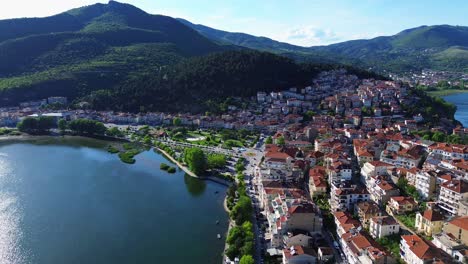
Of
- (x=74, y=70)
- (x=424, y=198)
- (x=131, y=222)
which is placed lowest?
(x=131, y=222)

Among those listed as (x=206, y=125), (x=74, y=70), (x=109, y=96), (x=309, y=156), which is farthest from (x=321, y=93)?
(x=74, y=70)

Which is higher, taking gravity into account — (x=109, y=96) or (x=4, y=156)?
(x=109, y=96)

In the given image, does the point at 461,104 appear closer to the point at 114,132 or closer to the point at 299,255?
the point at 114,132

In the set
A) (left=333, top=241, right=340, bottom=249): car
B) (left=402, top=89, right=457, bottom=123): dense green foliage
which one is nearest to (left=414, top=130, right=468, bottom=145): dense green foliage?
(left=402, top=89, right=457, bottom=123): dense green foliage

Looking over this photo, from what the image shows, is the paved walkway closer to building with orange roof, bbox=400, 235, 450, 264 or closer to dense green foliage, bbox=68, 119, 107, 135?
dense green foliage, bbox=68, 119, 107, 135

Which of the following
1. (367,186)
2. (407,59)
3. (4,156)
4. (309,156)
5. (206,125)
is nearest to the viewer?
(367,186)

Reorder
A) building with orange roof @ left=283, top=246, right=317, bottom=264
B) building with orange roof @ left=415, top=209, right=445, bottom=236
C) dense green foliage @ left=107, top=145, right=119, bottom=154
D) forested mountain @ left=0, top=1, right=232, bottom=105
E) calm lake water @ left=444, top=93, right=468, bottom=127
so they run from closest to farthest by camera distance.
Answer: building with orange roof @ left=283, top=246, right=317, bottom=264
building with orange roof @ left=415, top=209, right=445, bottom=236
dense green foliage @ left=107, top=145, right=119, bottom=154
calm lake water @ left=444, top=93, right=468, bottom=127
forested mountain @ left=0, top=1, right=232, bottom=105

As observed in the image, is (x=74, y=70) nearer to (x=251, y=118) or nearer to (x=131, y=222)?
(x=251, y=118)
